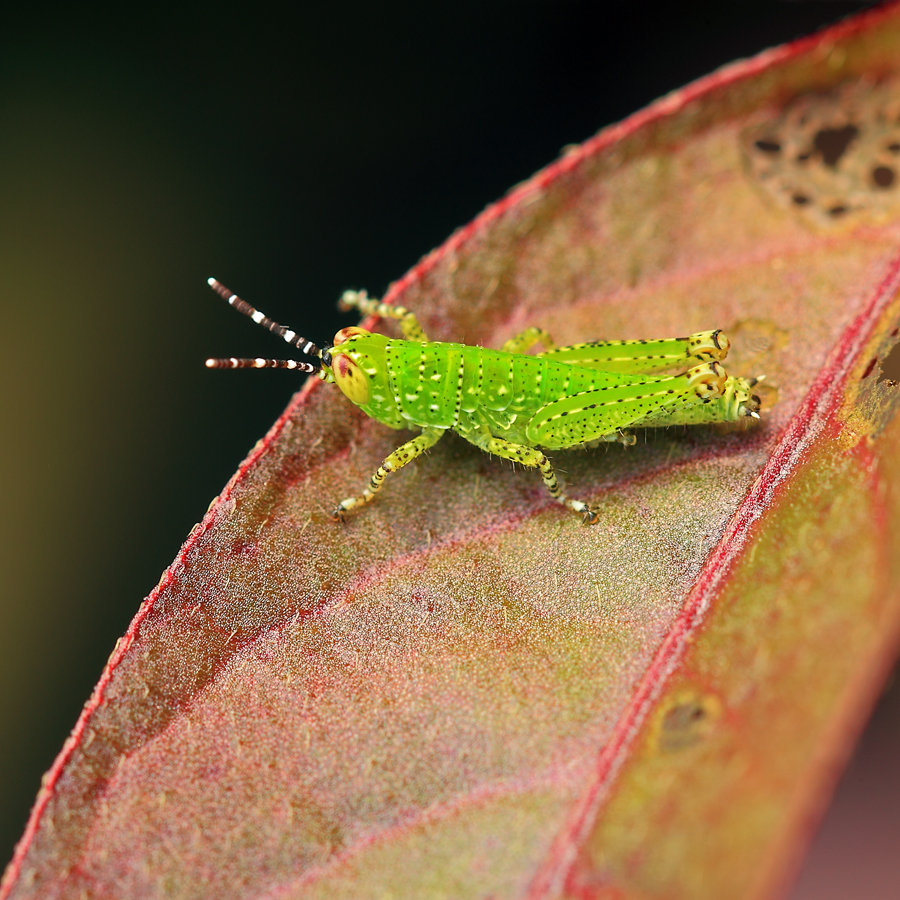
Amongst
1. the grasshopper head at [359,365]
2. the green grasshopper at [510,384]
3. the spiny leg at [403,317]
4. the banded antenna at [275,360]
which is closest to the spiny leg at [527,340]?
the green grasshopper at [510,384]

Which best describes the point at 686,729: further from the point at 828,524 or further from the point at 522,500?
the point at 522,500

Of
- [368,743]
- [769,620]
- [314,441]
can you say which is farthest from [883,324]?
[368,743]

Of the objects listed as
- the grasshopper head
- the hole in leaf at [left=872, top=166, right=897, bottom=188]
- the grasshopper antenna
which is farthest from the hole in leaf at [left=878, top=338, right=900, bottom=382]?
the grasshopper antenna

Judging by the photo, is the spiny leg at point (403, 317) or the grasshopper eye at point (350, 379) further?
the spiny leg at point (403, 317)

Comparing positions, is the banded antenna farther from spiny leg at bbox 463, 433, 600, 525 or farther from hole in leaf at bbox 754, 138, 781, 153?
hole in leaf at bbox 754, 138, 781, 153

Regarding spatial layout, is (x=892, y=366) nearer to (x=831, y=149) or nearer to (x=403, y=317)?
(x=831, y=149)

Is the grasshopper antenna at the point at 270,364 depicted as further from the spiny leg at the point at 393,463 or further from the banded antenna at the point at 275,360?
the spiny leg at the point at 393,463
